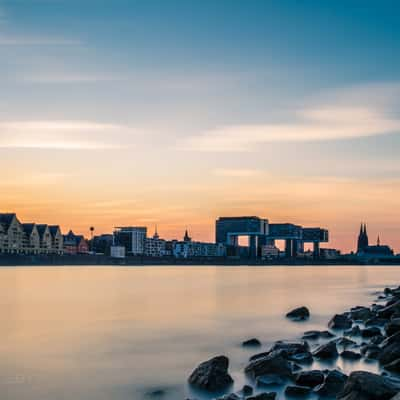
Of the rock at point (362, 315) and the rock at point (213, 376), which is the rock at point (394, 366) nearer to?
the rock at point (213, 376)

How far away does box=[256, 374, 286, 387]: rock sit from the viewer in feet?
47.4

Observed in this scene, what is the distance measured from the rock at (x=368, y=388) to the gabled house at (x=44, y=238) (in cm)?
14529

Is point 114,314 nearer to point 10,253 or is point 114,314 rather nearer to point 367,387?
point 367,387

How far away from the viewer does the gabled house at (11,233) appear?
13562 centimetres

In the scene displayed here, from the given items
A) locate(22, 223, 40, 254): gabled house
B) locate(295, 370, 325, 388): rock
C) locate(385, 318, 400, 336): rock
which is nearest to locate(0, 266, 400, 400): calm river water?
locate(295, 370, 325, 388): rock

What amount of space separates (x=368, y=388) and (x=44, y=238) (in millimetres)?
146569

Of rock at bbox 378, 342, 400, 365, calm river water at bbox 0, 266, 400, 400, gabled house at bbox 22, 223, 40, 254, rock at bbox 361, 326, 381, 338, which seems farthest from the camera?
gabled house at bbox 22, 223, 40, 254

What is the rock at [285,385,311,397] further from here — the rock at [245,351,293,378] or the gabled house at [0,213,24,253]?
the gabled house at [0,213,24,253]

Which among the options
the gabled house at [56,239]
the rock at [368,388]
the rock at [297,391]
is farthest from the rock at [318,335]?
the gabled house at [56,239]

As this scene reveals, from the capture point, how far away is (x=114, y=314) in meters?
33.4

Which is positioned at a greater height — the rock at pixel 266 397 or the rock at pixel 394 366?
the rock at pixel 394 366

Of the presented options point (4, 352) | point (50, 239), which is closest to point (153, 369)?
point (4, 352)

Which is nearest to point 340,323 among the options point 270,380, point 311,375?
point 270,380

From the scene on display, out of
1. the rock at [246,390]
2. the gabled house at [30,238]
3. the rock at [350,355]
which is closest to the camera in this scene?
the rock at [246,390]
